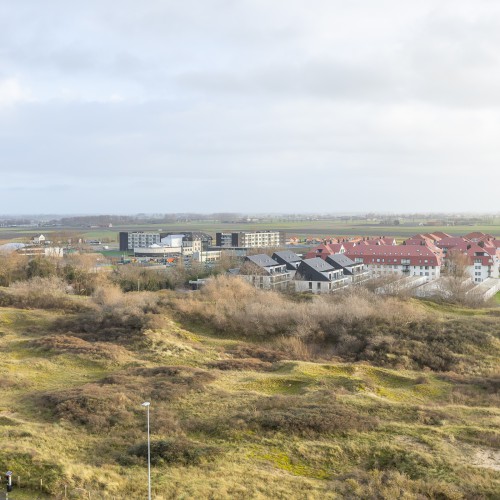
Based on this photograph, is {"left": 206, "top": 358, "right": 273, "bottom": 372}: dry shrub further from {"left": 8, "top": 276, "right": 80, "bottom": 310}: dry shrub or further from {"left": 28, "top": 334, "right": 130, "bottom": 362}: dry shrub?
{"left": 8, "top": 276, "right": 80, "bottom": 310}: dry shrub

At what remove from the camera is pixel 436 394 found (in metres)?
26.7

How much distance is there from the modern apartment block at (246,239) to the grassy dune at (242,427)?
284 ft

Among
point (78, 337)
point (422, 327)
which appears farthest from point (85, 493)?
point (422, 327)

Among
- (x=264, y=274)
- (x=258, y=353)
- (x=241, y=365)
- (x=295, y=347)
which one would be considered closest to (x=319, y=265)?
(x=264, y=274)

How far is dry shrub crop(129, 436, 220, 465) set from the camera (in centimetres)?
1650

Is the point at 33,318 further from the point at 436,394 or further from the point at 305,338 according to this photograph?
the point at 436,394

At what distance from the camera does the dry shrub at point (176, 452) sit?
54.1ft

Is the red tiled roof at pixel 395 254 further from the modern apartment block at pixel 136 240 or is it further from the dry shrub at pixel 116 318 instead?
the modern apartment block at pixel 136 240

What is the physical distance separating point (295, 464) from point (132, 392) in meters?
9.26

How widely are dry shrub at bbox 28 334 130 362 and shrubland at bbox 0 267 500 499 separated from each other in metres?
0.14

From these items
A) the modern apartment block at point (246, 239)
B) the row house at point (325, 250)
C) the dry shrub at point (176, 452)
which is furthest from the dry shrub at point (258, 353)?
the modern apartment block at point (246, 239)

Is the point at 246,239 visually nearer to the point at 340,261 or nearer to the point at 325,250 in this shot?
the point at 325,250

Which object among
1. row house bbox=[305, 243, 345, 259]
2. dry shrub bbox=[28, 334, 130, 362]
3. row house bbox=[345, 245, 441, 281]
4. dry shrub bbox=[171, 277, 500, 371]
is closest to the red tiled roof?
row house bbox=[345, 245, 441, 281]

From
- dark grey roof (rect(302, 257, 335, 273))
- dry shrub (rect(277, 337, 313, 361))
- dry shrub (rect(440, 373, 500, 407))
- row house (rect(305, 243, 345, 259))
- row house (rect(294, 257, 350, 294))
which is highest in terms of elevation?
row house (rect(305, 243, 345, 259))
